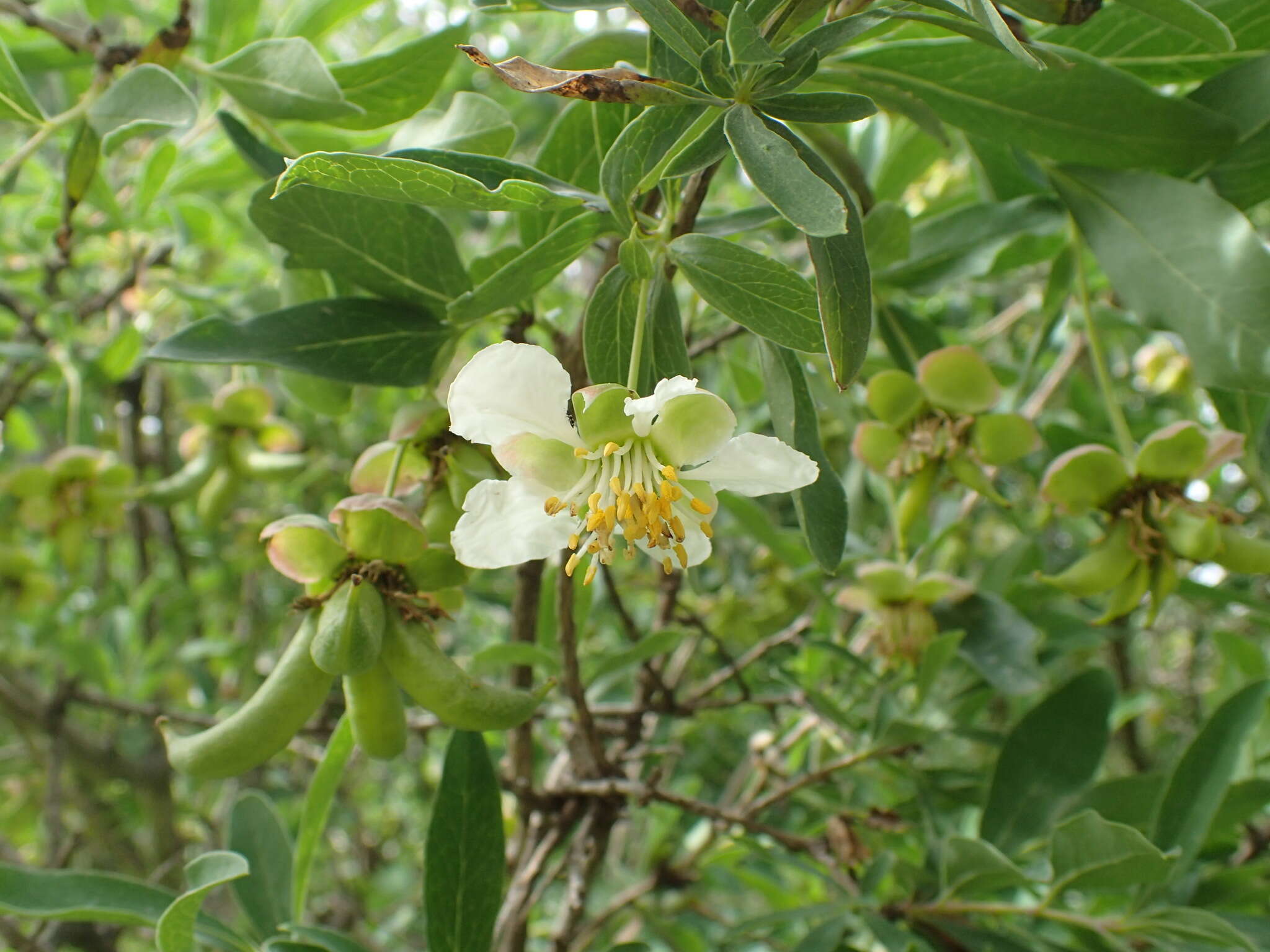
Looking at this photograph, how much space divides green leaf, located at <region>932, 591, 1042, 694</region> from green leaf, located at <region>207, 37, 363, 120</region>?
0.87 metres

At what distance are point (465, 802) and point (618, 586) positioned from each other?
1.24m

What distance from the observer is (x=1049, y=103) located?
0.83 metres

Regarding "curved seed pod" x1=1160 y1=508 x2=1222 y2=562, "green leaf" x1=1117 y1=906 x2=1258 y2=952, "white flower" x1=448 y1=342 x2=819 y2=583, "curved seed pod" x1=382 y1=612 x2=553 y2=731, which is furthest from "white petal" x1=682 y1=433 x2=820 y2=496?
"green leaf" x1=1117 y1=906 x2=1258 y2=952

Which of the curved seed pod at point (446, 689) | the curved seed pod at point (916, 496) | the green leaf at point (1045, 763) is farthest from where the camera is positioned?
the green leaf at point (1045, 763)

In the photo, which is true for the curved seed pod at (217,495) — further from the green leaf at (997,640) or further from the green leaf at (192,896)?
the green leaf at (997,640)

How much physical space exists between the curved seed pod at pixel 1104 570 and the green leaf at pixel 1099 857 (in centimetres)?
22

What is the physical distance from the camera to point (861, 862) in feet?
4.01

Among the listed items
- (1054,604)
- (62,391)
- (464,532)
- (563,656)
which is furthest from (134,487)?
(1054,604)

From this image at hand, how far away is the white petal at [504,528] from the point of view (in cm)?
72

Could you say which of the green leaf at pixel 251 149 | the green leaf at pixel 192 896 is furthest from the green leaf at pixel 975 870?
the green leaf at pixel 251 149

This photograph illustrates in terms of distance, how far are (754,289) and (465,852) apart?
1.98ft

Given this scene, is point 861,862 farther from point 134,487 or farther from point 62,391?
point 62,391

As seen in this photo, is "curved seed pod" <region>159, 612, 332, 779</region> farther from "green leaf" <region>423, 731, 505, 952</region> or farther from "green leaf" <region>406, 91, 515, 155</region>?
"green leaf" <region>406, 91, 515, 155</region>

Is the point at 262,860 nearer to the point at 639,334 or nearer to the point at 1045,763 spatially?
the point at 639,334
